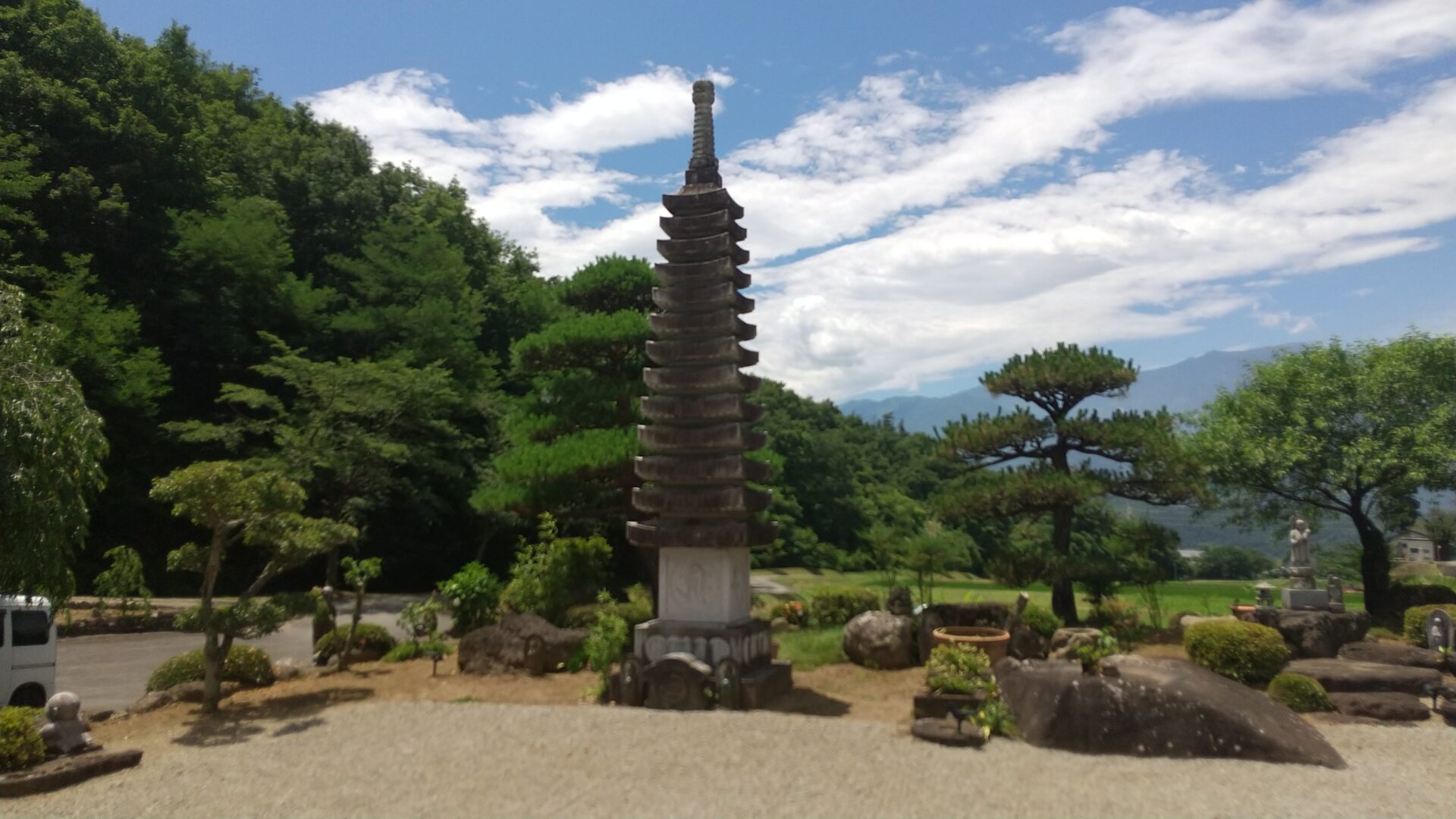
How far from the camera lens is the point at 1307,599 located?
17.2 meters

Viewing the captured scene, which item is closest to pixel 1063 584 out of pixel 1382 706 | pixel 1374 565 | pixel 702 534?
pixel 1382 706

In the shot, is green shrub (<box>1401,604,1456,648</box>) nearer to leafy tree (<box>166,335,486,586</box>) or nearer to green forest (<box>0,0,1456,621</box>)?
green forest (<box>0,0,1456,621</box>)

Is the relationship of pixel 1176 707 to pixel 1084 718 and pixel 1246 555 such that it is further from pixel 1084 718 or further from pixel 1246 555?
pixel 1246 555

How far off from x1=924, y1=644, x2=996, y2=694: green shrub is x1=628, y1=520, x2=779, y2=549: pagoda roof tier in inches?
138

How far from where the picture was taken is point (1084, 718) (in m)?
10.7

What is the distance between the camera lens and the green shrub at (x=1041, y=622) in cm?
1717

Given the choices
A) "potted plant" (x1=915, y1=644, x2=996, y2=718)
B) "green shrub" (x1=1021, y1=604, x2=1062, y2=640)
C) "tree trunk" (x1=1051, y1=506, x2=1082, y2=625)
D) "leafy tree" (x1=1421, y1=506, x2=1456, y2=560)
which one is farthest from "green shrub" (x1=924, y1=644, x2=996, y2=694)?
"leafy tree" (x1=1421, y1=506, x2=1456, y2=560)

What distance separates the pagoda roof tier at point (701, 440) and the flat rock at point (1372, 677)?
29.7 ft

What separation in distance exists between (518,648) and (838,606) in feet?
26.4

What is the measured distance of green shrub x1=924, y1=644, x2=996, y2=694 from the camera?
1200 centimetres

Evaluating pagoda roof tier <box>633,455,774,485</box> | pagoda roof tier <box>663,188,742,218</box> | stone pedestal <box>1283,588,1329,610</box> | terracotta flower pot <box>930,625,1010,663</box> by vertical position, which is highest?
pagoda roof tier <box>663,188,742,218</box>

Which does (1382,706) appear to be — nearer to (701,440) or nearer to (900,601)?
(900,601)

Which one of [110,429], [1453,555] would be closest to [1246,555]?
[1453,555]

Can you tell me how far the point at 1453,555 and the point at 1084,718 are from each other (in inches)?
906
